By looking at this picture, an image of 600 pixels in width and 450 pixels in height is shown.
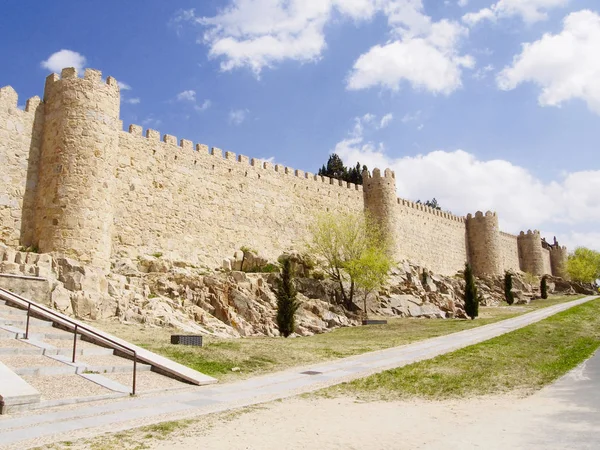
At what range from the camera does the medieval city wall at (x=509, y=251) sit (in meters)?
63.4

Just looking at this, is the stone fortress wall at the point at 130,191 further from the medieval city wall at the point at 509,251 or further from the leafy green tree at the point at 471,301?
the medieval city wall at the point at 509,251

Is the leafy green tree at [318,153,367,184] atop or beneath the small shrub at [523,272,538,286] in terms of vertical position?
atop

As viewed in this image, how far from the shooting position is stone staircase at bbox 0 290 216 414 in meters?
8.08

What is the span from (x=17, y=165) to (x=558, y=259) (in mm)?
75220

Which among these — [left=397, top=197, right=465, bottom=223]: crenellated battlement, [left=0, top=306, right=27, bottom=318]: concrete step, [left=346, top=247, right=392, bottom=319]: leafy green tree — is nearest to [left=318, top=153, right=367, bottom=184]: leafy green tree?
[left=397, top=197, right=465, bottom=223]: crenellated battlement

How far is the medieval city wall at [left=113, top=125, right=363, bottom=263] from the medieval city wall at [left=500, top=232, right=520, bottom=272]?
1466 inches

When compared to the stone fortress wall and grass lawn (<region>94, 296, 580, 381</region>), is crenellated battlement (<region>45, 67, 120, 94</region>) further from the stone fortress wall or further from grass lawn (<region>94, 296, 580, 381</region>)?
grass lawn (<region>94, 296, 580, 381</region>)

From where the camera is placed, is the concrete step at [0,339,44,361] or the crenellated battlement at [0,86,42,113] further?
the crenellated battlement at [0,86,42,113]

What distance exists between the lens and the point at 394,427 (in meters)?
7.31

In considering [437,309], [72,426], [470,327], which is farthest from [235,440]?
[437,309]

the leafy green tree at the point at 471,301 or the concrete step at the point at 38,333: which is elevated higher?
the leafy green tree at the point at 471,301

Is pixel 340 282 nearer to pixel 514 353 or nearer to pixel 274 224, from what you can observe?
pixel 274 224

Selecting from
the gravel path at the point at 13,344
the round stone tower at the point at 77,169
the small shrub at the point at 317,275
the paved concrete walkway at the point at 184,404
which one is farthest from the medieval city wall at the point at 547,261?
the gravel path at the point at 13,344

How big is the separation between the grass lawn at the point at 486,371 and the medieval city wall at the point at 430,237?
24.1 metres
